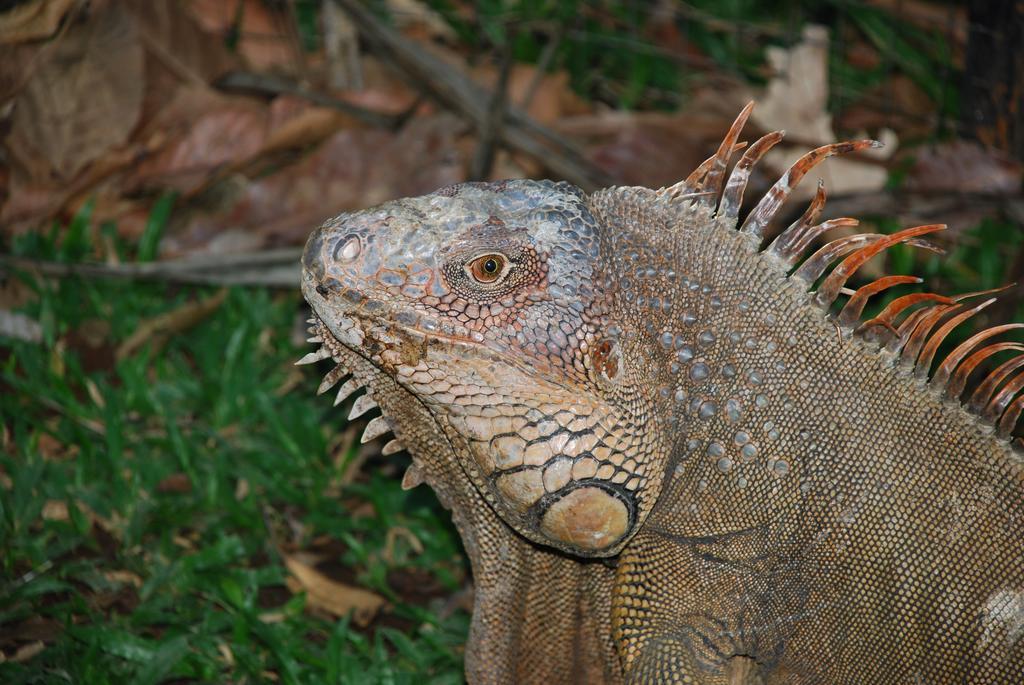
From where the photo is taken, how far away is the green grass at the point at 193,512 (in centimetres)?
432

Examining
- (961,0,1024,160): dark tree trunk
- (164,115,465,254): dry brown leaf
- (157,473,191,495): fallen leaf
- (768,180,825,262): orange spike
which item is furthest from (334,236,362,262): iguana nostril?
(961,0,1024,160): dark tree trunk

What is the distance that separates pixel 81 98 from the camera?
6676 millimetres

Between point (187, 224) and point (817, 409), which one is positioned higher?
point (817, 409)

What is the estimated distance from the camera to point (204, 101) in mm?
7129

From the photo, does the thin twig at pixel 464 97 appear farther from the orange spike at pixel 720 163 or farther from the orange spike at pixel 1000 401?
the orange spike at pixel 1000 401

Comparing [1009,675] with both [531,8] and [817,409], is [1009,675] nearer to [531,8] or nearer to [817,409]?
[817,409]

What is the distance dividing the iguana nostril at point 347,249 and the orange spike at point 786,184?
114 cm

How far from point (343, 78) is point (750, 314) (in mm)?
5232

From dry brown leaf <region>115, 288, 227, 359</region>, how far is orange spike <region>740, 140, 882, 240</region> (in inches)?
148

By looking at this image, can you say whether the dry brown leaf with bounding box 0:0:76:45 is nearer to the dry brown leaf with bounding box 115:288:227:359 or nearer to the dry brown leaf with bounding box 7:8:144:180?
the dry brown leaf with bounding box 7:8:144:180

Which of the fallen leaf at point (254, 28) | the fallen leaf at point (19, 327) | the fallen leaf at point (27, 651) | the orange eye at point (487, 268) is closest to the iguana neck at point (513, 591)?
the orange eye at point (487, 268)

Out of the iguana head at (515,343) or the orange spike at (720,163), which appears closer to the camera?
the iguana head at (515,343)

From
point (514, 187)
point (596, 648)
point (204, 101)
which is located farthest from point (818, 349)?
point (204, 101)

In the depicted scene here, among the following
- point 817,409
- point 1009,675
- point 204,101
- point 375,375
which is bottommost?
point 204,101
